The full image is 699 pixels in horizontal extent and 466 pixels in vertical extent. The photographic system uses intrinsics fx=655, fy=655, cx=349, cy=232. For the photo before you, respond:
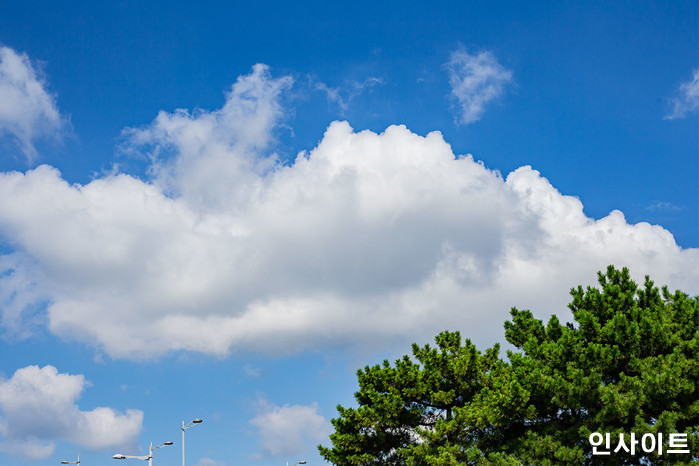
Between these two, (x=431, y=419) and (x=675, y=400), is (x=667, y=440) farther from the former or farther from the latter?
(x=431, y=419)

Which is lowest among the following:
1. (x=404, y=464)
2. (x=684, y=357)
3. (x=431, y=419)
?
(x=404, y=464)

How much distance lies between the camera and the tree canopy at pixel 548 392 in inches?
1051

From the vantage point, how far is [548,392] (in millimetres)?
28156

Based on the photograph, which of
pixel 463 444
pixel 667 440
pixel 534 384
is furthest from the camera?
pixel 463 444

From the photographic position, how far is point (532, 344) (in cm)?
3098

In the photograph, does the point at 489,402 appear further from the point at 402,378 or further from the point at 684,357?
the point at 684,357

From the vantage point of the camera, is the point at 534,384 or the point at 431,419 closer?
the point at 534,384

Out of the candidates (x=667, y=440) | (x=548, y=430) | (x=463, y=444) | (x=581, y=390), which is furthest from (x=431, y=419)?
(x=667, y=440)

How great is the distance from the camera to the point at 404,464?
105ft

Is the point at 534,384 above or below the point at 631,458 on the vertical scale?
above

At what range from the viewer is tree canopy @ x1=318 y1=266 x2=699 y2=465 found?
87.6 ft

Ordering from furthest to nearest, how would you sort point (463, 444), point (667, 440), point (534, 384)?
point (463, 444) < point (534, 384) < point (667, 440)

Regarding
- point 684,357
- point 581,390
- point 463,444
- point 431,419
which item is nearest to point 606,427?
point 581,390

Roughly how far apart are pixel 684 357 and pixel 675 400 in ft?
5.99
